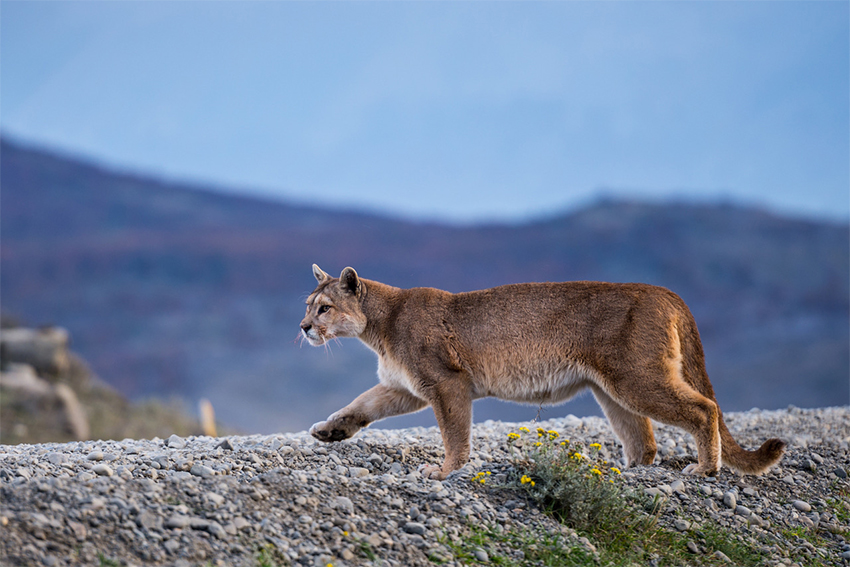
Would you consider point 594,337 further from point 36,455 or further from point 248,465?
point 36,455

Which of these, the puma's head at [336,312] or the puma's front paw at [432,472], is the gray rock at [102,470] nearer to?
the puma's head at [336,312]

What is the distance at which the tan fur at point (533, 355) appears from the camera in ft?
22.8

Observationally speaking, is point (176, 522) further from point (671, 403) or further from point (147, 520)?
point (671, 403)

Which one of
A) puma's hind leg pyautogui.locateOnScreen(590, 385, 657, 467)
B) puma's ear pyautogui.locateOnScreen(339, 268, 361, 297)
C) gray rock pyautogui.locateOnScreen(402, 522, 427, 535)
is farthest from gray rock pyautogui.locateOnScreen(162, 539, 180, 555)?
puma's hind leg pyautogui.locateOnScreen(590, 385, 657, 467)

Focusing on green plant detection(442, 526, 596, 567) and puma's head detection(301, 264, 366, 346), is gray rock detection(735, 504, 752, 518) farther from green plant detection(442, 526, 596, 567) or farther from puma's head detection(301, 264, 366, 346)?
puma's head detection(301, 264, 366, 346)

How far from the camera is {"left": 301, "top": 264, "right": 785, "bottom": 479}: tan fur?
696 cm

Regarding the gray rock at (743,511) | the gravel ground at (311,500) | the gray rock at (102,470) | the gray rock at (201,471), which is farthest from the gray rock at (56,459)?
the gray rock at (743,511)

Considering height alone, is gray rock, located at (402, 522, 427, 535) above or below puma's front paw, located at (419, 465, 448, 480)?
below

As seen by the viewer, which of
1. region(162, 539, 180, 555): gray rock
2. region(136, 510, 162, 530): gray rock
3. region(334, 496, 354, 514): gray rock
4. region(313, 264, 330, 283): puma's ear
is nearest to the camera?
region(162, 539, 180, 555): gray rock

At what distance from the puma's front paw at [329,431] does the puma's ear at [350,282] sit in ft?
4.30

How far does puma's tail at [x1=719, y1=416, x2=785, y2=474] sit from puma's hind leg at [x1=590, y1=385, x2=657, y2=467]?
2.42 ft

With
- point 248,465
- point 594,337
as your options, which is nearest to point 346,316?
point 248,465

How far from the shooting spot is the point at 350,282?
7.73 metres

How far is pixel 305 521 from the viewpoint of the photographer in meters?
5.07
